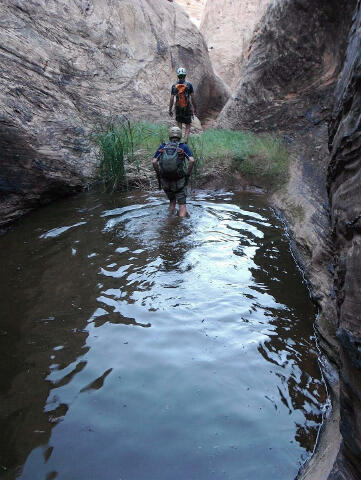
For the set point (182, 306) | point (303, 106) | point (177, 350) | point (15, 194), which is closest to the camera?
point (177, 350)

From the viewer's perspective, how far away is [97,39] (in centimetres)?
1202

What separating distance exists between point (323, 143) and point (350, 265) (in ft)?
21.3

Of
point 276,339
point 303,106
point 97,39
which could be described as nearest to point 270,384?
point 276,339

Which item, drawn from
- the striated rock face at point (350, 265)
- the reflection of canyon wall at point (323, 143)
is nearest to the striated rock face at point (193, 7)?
the reflection of canyon wall at point (323, 143)

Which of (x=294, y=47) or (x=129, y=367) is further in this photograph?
(x=294, y=47)

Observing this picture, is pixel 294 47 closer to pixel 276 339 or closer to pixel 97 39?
pixel 97 39

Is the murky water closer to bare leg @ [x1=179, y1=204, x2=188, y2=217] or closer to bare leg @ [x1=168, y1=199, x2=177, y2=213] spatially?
bare leg @ [x1=179, y1=204, x2=188, y2=217]

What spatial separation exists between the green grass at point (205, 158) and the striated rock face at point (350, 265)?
5485mm

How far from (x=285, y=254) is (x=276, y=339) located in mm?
1952

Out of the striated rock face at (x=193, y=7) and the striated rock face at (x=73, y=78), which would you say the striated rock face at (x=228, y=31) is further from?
the striated rock face at (x=193, y=7)

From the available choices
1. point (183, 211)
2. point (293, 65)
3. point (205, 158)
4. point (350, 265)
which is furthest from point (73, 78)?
point (350, 265)

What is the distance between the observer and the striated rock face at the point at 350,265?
5.67ft

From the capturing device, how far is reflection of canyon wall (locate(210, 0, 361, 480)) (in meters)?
1.83

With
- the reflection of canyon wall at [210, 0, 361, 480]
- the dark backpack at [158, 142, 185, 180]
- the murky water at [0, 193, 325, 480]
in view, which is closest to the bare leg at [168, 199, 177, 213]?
the dark backpack at [158, 142, 185, 180]
